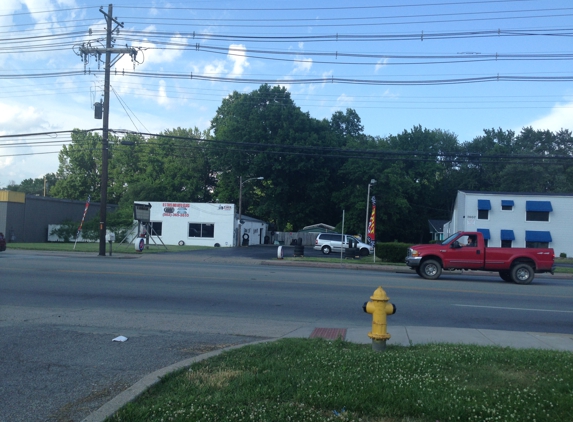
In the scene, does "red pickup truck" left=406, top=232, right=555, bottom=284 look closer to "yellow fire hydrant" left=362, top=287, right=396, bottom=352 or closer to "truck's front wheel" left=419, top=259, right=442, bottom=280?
"truck's front wheel" left=419, top=259, right=442, bottom=280

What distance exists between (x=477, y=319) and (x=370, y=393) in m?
7.09

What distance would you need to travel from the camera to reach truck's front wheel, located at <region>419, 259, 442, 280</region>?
21.1 meters

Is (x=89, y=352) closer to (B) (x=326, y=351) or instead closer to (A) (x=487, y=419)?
(B) (x=326, y=351)

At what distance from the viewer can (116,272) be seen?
1862 centimetres

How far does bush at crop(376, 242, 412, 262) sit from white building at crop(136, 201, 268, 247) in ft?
69.1

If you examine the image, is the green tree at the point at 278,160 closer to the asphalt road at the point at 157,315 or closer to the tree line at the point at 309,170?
the tree line at the point at 309,170

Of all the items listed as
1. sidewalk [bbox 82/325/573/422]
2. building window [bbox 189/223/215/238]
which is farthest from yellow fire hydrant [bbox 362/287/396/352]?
building window [bbox 189/223/215/238]

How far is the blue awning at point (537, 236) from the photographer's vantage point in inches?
1810

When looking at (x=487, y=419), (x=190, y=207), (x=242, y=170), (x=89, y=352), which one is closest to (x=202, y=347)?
(x=89, y=352)

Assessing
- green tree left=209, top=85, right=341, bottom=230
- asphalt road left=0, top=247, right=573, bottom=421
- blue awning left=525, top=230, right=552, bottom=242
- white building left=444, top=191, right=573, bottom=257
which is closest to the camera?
asphalt road left=0, top=247, right=573, bottom=421

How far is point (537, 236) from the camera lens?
4622 centimetres

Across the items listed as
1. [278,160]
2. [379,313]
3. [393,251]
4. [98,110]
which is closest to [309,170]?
[278,160]

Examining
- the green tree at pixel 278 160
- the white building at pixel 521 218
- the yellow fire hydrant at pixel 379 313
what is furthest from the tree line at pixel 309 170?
the yellow fire hydrant at pixel 379 313

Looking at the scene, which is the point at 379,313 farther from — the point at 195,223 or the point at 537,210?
the point at 537,210
